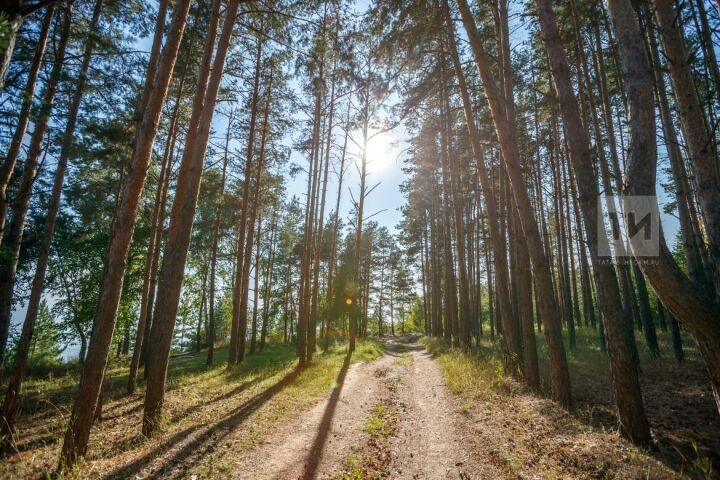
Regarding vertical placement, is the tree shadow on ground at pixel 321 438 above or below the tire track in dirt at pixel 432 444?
below

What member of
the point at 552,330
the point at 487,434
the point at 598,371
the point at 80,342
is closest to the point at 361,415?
the point at 487,434

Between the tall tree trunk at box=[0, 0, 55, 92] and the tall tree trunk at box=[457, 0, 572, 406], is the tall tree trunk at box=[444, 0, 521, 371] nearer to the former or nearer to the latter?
the tall tree trunk at box=[457, 0, 572, 406]

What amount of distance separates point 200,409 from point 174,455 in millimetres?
3028

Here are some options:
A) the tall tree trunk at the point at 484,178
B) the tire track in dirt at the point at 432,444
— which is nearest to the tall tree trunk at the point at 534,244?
the tall tree trunk at the point at 484,178

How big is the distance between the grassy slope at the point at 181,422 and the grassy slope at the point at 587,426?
4.16 meters

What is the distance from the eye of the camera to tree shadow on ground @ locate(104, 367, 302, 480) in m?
4.53

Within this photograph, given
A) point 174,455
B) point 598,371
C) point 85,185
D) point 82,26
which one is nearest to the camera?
point 174,455

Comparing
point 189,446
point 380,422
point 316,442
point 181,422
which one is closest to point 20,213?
point 181,422

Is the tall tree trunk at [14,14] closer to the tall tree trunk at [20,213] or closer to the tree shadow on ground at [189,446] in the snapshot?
the tree shadow on ground at [189,446]

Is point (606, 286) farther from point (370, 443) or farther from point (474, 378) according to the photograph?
point (474, 378)

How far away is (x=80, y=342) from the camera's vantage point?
1877cm

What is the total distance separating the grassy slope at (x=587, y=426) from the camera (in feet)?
12.7

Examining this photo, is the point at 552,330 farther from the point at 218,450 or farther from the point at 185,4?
the point at 185,4

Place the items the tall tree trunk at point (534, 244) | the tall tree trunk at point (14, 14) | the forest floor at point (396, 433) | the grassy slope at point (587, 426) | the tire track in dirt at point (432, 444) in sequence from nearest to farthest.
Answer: the tall tree trunk at point (14, 14), the grassy slope at point (587, 426), the forest floor at point (396, 433), the tire track in dirt at point (432, 444), the tall tree trunk at point (534, 244)
